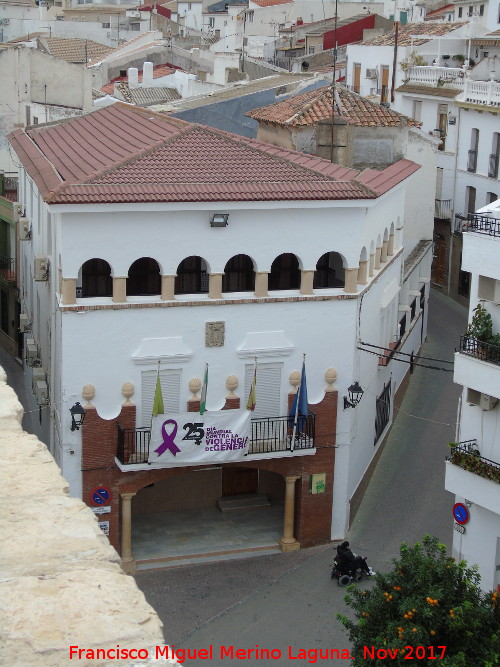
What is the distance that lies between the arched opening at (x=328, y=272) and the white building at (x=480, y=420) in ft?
13.3

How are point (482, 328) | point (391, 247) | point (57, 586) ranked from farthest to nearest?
point (391, 247) < point (482, 328) < point (57, 586)

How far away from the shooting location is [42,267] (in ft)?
93.7

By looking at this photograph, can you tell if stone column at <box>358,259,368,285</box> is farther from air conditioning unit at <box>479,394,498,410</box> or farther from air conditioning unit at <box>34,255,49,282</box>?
air conditioning unit at <box>34,255,49,282</box>

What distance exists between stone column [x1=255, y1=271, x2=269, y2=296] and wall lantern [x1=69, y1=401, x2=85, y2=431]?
4.72 meters

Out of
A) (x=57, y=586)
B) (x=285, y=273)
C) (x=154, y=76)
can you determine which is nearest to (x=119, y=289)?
(x=285, y=273)

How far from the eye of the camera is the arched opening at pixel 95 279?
25.6 metres

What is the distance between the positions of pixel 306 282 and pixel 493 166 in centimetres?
2441

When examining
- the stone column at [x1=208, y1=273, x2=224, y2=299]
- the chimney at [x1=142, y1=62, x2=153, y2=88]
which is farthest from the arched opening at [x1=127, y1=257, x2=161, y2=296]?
the chimney at [x1=142, y1=62, x2=153, y2=88]

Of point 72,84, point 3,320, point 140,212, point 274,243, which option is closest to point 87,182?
point 140,212

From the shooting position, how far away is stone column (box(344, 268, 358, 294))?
→ 27047 millimetres

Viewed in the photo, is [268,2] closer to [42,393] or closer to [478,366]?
[42,393]

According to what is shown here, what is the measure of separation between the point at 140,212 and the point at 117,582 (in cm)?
1897

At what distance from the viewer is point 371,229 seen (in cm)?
2861

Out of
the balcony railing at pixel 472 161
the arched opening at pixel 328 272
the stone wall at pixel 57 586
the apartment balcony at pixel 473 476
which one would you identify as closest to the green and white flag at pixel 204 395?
the arched opening at pixel 328 272
